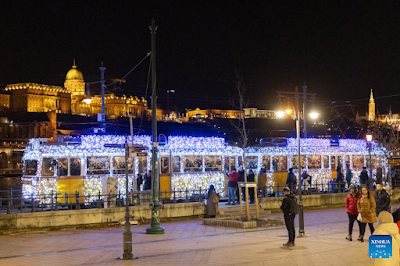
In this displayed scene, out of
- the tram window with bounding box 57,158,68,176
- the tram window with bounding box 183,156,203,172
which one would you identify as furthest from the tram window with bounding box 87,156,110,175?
the tram window with bounding box 183,156,203,172

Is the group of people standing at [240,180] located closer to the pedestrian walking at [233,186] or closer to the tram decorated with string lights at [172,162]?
the pedestrian walking at [233,186]

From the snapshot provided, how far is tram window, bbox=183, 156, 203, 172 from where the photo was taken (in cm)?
2703

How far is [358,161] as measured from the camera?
35.6 metres

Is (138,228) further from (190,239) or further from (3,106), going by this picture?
(3,106)

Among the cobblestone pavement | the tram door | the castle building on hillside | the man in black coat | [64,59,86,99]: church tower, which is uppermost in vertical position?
[64,59,86,99]: church tower

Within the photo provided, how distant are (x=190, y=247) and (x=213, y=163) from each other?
1296 centimetres

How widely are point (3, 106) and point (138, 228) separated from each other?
141 meters

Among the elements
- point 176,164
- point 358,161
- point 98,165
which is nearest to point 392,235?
point 98,165

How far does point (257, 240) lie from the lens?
1644 cm

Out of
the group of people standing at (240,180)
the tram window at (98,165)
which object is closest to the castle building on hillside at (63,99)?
the group of people standing at (240,180)

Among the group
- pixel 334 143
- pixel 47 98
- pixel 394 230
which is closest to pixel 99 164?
pixel 334 143

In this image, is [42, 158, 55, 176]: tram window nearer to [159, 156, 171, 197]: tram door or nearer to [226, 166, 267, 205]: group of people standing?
[159, 156, 171, 197]: tram door

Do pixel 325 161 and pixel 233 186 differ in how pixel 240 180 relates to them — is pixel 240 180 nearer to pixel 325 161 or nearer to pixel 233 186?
pixel 233 186

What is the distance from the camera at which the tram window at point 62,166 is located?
23094mm
